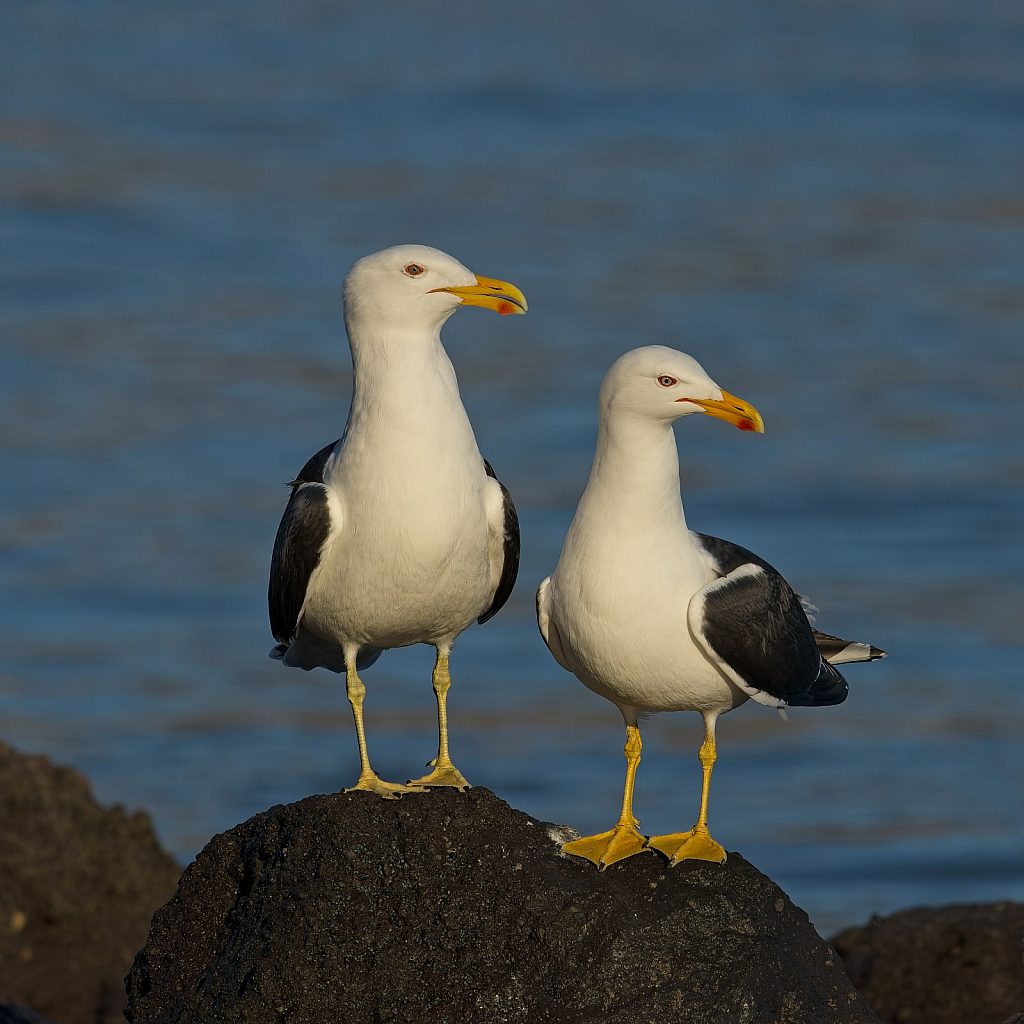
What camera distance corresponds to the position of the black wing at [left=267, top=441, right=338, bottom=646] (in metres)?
8.25

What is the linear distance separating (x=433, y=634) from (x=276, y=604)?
68cm

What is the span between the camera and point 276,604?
8.61 m

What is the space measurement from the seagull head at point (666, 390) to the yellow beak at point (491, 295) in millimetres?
513

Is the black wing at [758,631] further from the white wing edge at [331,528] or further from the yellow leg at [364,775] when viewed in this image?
the white wing edge at [331,528]

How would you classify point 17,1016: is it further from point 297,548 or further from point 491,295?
point 491,295

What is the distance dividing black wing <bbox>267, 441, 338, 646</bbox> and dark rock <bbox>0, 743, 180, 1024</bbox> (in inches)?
150

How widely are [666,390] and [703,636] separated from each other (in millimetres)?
966

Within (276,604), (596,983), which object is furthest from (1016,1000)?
(276,604)

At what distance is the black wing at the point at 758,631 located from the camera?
7.93 m

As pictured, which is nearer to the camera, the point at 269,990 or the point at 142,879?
the point at 269,990

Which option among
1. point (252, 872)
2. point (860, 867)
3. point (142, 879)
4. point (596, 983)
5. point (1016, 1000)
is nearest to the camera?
point (596, 983)

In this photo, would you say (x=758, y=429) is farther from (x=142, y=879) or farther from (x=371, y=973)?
(x=142, y=879)

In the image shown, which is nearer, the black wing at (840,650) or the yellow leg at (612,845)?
→ the yellow leg at (612,845)

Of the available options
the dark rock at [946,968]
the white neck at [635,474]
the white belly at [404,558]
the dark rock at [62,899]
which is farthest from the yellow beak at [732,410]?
the dark rock at [62,899]
